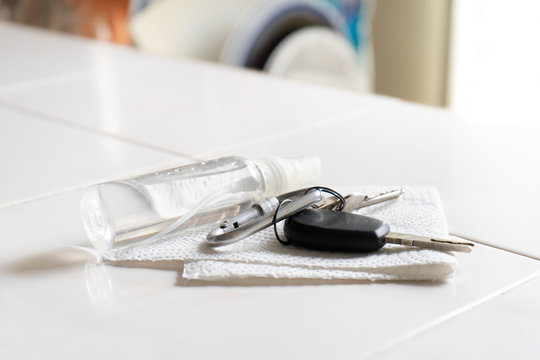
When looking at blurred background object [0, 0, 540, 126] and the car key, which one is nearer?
the car key

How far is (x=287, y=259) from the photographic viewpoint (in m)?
0.51

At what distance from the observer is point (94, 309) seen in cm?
47

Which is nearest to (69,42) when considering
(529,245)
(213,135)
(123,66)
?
(123,66)

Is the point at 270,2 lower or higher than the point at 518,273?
higher

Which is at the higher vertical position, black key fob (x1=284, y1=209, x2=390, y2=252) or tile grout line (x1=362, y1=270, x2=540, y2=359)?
black key fob (x1=284, y1=209, x2=390, y2=252)

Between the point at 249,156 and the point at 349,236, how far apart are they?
10.8 inches

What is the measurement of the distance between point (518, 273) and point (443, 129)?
0.34 m

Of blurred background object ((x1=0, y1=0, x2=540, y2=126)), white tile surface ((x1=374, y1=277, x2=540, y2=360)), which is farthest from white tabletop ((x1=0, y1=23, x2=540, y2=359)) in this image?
blurred background object ((x1=0, y1=0, x2=540, y2=126))

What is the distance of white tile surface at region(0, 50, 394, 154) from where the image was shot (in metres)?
0.86

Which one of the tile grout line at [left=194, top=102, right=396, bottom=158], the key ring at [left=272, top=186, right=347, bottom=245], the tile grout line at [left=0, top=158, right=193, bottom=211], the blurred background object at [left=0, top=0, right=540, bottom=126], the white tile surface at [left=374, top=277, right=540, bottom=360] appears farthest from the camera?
the blurred background object at [left=0, top=0, right=540, bottom=126]

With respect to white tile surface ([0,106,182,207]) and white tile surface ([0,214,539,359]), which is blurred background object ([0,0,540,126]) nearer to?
white tile surface ([0,106,182,207])

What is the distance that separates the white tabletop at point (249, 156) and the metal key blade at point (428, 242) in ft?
0.05

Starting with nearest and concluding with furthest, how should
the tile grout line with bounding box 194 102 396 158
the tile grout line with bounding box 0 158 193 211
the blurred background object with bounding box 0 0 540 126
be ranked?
the tile grout line with bounding box 0 158 193 211, the tile grout line with bounding box 194 102 396 158, the blurred background object with bounding box 0 0 540 126

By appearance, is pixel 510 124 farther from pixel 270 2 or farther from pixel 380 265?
pixel 270 2
